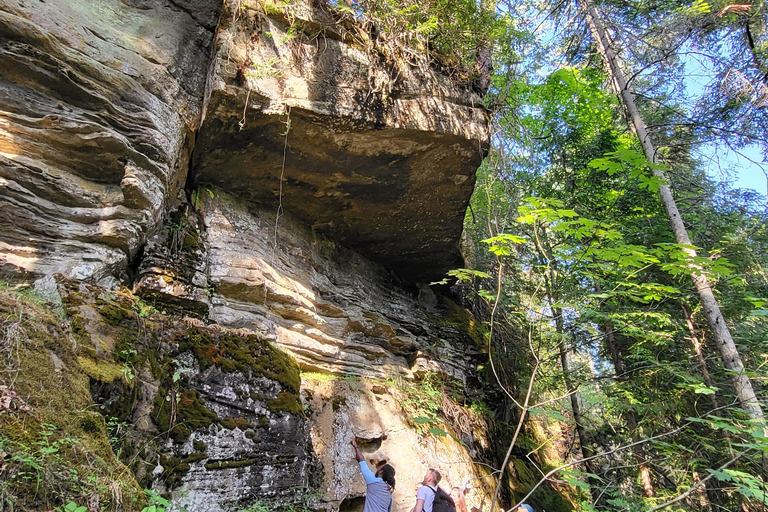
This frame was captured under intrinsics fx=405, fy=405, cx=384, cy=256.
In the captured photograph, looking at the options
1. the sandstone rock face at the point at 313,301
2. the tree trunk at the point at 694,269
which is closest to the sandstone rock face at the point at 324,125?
the sandstone rock face at the point at 313,301

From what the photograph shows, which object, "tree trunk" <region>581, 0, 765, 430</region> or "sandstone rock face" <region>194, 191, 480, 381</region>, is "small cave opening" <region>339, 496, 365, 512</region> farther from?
"tree trunk" <region>581, 0, 765, 430</region>

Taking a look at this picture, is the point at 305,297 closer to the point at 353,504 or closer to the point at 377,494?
the point at 353,504

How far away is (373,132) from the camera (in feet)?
19.5

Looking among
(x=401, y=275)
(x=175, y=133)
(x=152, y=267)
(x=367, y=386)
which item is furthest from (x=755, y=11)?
(x=152, y=267)

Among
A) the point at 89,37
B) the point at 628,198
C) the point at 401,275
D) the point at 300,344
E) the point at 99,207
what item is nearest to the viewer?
the point at 99,207

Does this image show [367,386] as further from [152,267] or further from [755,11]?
[755,11]

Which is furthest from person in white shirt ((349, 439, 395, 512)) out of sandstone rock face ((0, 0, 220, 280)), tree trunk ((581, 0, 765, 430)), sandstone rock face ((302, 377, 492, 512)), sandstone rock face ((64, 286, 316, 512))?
tree trunk ((581, 0, 765, 430))

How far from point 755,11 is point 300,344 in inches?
373

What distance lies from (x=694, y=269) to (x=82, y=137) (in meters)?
7.35

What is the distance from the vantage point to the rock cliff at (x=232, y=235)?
3494mm

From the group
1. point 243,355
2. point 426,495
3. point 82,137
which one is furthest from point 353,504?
point 82,137

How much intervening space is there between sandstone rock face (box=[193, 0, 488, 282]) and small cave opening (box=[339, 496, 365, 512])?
4.49m

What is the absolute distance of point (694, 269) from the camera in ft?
16.0

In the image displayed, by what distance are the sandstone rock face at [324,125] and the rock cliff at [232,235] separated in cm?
3
